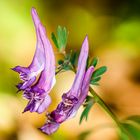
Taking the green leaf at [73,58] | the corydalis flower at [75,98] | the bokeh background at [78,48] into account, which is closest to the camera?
the corydalis flower at [75,98]

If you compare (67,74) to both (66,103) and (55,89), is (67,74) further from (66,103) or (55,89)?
Result: (66,103)

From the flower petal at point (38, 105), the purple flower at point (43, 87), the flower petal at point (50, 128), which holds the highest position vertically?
the purple flower at point (43, 87)

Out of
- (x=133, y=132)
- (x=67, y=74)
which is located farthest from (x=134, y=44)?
(x=133, y=132)

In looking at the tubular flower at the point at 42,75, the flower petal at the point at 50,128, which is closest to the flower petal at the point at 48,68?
the tubular flower at the point at 42,75

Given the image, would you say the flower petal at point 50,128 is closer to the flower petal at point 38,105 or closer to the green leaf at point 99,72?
the flower petal at point 38,105

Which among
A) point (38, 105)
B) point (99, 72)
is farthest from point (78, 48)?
point (38, 105)

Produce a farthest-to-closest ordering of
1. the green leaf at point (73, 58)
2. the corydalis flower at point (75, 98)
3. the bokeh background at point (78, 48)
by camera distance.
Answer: the bokeh background at point (78, 48) → the green leaf at point (73, 58) → the corydalis flower at point (75, 98)

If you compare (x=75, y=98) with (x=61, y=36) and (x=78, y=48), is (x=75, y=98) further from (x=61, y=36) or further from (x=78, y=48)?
(x=78, y=48)

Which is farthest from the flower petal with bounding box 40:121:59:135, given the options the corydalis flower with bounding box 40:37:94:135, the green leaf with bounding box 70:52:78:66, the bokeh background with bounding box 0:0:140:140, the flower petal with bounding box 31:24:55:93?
the bokeh background with bounding box 0:0:140:140
